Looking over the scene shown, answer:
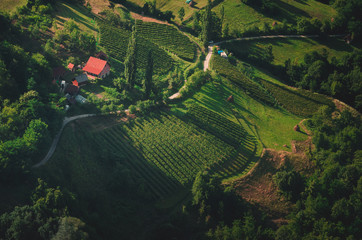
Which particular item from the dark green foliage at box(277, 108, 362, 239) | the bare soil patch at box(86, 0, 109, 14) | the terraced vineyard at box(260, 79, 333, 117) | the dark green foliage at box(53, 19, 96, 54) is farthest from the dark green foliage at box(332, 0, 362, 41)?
the dark green foliage at box(53, 19, 96, 54)

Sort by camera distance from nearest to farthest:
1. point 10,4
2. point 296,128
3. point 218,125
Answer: point 218,125
point 296,128
point 10,4

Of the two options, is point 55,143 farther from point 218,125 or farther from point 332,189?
point 332,189

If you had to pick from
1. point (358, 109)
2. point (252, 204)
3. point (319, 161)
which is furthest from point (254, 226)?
point (358, 109)

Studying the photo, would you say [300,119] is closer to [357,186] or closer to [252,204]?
[357,186]

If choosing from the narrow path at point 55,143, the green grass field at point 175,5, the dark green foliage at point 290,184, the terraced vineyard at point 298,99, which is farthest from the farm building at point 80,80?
the dark green foliage at point 290,184

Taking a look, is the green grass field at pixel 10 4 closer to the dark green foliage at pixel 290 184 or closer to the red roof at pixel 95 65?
the red roof at pixel 95 65

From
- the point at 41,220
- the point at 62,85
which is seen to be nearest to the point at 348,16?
the point at 62,85

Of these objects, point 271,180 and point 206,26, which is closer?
point 271,180
